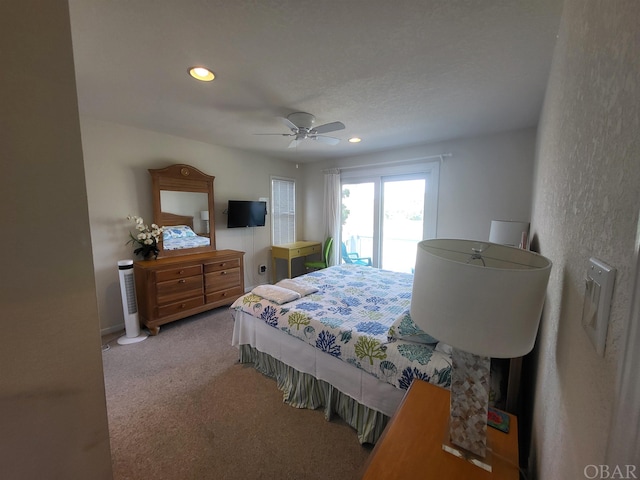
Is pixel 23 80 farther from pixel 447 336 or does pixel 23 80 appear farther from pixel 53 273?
pixel 447 336

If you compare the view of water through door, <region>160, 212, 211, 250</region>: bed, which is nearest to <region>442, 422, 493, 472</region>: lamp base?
the view of water through door

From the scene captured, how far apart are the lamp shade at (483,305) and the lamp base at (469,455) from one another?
1.57 feet

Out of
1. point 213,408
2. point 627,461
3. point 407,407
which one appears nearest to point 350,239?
point 213,408

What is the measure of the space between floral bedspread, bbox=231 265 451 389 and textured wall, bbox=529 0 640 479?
1.96 feet

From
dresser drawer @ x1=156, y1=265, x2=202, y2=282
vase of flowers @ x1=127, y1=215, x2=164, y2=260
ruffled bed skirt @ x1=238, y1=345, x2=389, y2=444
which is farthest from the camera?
vase of flowers @ x1=127, y1=215, x2=164, y2=260

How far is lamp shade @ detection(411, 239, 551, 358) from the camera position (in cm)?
63

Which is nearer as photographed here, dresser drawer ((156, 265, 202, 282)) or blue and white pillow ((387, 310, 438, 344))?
blue and white pillow ((387, 310, 438, 344))

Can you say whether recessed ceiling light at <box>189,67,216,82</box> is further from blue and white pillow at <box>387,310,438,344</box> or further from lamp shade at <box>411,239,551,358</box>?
blue and white pillow at <box>387,310,438,344</box>

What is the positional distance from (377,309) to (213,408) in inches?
58.4

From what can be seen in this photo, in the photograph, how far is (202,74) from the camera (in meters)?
1.81

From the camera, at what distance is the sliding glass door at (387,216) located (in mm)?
3791

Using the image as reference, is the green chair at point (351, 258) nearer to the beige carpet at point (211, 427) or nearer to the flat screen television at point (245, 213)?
the flat screen television at point (245, 213)

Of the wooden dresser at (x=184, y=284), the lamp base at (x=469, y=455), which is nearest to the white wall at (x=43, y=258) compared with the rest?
the lamp base at (x=469, y=455)

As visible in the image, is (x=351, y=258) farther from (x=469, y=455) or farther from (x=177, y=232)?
(x=469, y=455)
